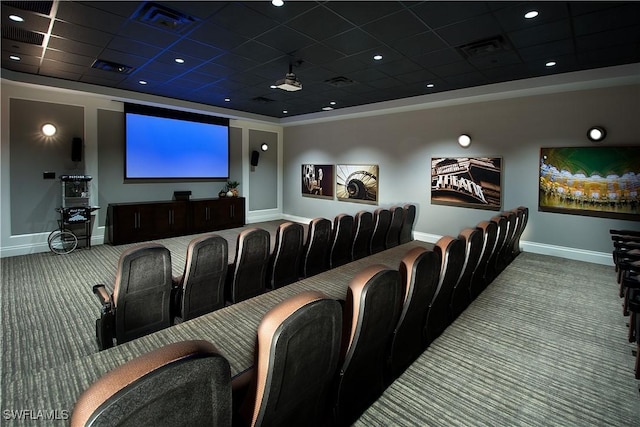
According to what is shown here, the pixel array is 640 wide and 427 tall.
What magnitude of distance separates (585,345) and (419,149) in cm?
553

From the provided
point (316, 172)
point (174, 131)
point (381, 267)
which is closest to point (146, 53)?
point (174, 131)

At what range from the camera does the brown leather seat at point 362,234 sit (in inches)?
199

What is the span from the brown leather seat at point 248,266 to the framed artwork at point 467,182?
498cm

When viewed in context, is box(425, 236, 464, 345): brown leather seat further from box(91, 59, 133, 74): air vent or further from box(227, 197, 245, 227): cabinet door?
box(227, 197, 245, 227): cabinet door

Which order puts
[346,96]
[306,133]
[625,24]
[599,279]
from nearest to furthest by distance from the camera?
[625,24] < [599,279] < [346,96] < [306,133]

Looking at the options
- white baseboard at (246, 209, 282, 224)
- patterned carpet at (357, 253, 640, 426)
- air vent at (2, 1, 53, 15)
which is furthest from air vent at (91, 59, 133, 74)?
patterned carpet at (357, 253, 640, 426)

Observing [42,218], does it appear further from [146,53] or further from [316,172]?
[316,172]

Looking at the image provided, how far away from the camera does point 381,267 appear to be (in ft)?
5.71

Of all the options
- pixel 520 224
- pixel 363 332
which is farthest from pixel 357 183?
pixel 363 332

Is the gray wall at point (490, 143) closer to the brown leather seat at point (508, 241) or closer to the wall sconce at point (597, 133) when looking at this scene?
the wall sconce at point (597, 133)

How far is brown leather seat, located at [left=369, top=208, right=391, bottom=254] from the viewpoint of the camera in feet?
18.5

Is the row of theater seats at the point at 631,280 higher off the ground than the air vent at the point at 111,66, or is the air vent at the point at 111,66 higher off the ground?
the air vent at the point at 111,66

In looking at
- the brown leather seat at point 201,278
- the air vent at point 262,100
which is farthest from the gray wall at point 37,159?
the brown leather seat at point 201,278

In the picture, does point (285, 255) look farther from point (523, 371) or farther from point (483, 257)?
point (523, 371)
